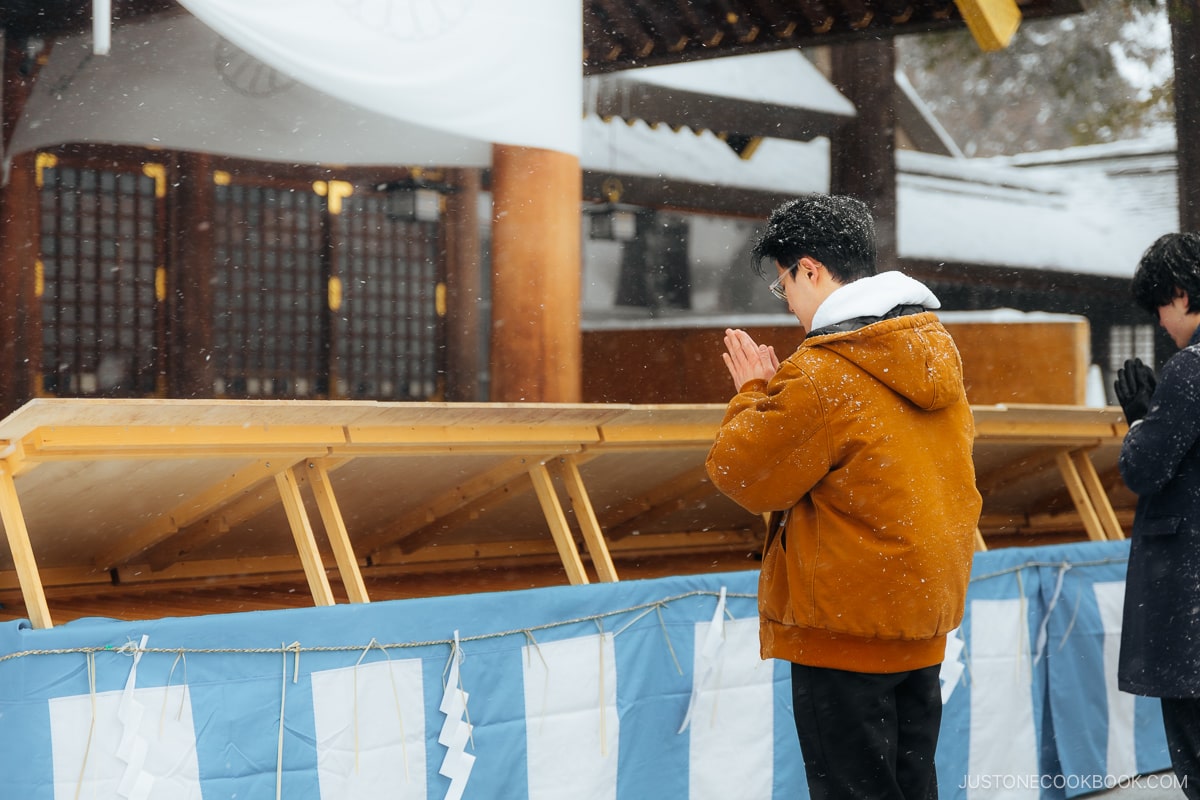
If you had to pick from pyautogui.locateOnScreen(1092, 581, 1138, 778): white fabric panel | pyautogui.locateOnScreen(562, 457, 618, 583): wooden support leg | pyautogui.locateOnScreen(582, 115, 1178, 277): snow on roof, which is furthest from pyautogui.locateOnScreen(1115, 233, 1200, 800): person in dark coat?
pyautogui.locateOnScreen(582, 115, 1178, 277): snow on roof

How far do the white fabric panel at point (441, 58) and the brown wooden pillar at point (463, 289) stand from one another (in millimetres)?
3116

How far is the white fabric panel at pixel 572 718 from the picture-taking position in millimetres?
2797

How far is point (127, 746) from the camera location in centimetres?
224

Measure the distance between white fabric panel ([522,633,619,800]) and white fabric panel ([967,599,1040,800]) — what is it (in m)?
1.30

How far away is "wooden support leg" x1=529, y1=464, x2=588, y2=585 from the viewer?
3145 mm

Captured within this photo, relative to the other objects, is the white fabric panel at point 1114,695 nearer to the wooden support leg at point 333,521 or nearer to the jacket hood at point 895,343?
the jacket hood at point 895,343

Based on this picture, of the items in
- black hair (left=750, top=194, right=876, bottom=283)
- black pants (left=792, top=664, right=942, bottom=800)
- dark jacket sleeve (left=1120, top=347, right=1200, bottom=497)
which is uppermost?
black hair (left=750, top=194, right=876, bottom=283)

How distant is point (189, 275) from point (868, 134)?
4.27m

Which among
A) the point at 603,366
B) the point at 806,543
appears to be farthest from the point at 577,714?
the point at 603,366

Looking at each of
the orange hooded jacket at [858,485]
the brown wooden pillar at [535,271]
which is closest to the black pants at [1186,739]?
the orange hooded jacket at [858,485]

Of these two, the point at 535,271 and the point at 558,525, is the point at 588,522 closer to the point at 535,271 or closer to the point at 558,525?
the point at 558,525

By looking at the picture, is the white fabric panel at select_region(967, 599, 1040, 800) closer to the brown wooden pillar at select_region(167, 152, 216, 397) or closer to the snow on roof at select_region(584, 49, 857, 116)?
the brown wooden pillar at select_region(167, 152, 216, 397)

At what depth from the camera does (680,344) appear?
7.10m

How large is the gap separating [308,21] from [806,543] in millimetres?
2626
